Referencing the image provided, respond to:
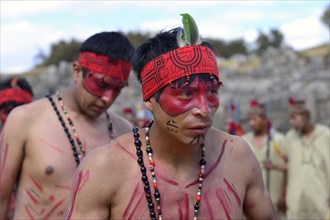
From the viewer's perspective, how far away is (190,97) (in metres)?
2.99

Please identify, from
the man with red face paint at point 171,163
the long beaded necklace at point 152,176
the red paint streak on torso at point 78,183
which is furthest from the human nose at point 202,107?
the red paint streak on torso at point 78,183

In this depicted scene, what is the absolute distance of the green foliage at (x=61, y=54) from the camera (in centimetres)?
4688

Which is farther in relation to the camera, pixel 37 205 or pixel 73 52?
pixel 73 52

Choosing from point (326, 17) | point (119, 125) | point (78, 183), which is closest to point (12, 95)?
point (119, 125)

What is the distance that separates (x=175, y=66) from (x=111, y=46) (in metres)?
1.80

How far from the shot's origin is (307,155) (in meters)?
8.71

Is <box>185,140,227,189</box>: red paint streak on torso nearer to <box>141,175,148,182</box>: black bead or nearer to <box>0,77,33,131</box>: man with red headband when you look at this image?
<box>141,175,148,182</box>: black bead

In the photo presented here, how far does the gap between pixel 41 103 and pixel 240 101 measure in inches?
399

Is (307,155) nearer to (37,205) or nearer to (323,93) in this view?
(323,93)

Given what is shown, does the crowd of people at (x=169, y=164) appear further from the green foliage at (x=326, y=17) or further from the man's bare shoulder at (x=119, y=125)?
the green foliage at (x=326, y=17)

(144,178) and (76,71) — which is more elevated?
(76,71)

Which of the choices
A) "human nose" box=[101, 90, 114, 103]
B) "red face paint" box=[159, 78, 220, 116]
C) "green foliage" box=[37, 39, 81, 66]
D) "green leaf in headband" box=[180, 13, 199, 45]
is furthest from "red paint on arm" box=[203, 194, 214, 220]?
"green foliage" box=[37, 39, 81, 66]

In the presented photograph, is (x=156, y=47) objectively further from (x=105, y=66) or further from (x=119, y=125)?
(x=119, y=125)

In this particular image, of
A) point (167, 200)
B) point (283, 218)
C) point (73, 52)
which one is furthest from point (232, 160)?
point (73, 52)
